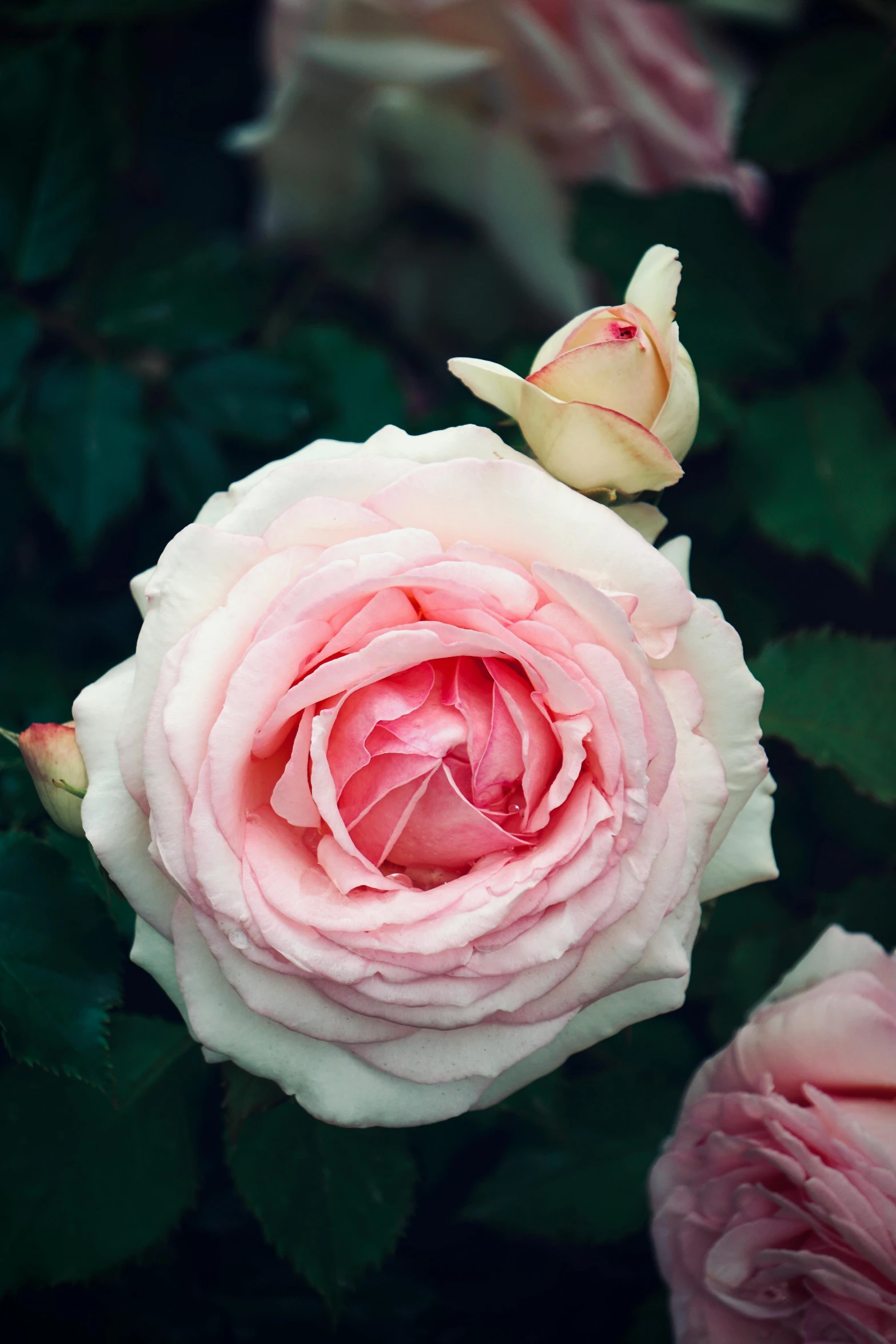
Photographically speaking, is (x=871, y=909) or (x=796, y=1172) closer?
(x=796, y=1172)

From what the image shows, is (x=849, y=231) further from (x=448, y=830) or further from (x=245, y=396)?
(x=448, y=830)

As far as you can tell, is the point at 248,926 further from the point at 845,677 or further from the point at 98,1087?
the point at 845,677

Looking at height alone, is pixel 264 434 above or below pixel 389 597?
below

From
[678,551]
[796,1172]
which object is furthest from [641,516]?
[796,1172]

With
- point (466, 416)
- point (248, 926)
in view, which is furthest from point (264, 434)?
point (248, 926)

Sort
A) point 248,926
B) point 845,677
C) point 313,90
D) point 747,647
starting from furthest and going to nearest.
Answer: point 313,90 → point 747,647 → point 845,677 → point 248,926

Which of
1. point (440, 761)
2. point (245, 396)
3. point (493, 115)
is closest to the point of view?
point (440, 761)

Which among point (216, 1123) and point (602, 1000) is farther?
point (216, 1123)

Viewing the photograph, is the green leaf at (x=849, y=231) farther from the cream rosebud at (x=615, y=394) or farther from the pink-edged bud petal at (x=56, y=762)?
the pink-edged bud petal at (x=56, y=762)
